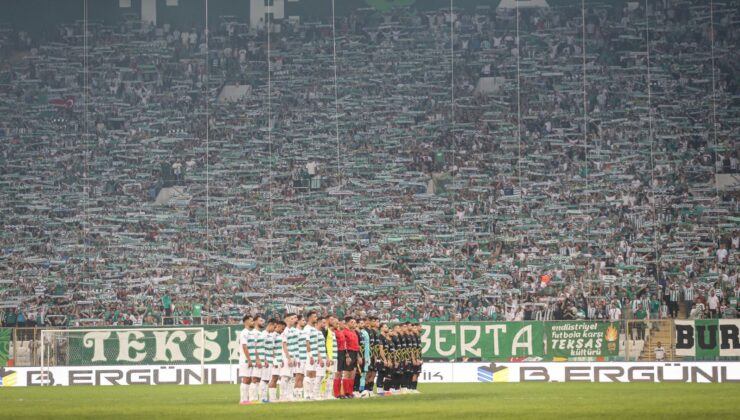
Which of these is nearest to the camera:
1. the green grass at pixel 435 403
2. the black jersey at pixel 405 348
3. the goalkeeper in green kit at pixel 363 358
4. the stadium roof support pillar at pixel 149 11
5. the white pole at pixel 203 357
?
the green grass at pixel 435 403

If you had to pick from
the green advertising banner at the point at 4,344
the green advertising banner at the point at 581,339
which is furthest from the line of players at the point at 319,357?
the green advertising banner at the point at 4,344

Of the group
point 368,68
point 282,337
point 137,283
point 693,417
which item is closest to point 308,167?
point 368,68

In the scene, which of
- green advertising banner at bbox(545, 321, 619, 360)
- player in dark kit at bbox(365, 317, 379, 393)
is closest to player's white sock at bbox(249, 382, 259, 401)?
player in dark kit at bbox(365, 317, 379, 393)

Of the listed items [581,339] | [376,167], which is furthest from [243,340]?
[376,167]

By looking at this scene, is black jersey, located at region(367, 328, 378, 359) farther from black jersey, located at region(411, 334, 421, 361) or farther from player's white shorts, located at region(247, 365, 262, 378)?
player's white shorts, located at region(247, 365, 262, 378)

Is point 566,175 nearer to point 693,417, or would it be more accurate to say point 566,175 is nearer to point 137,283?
point 137,283

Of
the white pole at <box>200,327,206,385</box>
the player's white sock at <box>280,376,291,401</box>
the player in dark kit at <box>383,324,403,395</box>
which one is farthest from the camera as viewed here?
the white pole at <box>200,327,206,385</box>

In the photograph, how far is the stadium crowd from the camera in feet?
119

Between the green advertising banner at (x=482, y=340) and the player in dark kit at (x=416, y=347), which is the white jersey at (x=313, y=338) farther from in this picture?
the green advertising banner at (x=482, y=340)

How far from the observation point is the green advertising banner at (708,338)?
2845 centimetres

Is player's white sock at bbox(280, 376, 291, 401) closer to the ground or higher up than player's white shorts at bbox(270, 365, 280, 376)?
closer to the ground

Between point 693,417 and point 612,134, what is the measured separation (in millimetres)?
23538

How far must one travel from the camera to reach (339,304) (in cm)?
3569

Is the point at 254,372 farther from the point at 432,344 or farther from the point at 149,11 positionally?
the point at 149,11
